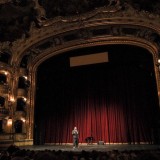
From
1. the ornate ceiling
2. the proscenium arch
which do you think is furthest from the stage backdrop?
the ornate ceiling

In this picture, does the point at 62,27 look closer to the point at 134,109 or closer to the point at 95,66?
the point at 95,66

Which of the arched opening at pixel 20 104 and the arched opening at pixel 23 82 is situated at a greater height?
the arched opening at pixel 23 82

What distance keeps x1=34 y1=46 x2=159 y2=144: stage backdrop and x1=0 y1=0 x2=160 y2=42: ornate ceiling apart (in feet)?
14.9

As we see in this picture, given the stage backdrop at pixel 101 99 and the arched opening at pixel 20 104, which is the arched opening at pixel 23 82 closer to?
the arched opening at pixel 20 104

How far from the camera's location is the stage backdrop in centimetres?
1728

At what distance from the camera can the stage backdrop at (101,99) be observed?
17.3m

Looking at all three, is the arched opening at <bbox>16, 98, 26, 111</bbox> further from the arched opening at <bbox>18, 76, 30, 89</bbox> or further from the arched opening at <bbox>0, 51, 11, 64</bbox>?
the arched opening at <bbox>0, 51, 11, 64</bbox>

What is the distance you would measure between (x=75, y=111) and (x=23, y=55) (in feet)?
21.5

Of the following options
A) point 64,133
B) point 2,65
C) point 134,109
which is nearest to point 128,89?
point 134,109

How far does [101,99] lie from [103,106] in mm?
614

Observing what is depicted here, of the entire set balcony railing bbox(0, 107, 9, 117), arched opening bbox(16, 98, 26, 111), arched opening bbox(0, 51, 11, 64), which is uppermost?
arched opening bbox(0, 51, 11, 64)

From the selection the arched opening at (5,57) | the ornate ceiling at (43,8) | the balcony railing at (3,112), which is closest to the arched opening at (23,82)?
the arched opening at (5,57)

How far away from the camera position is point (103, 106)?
1873 cm

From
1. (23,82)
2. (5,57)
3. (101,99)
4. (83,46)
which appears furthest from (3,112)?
(83,46)
